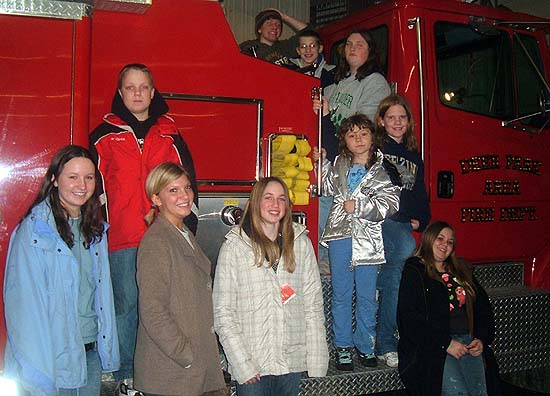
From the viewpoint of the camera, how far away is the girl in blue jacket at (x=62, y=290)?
2697mm

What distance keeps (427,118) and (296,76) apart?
3.63ft

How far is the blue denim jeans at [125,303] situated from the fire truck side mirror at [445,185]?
87.6 inches

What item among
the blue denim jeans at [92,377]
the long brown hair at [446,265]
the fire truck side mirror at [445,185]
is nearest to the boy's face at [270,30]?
the fire truck side mirror at [445,185]

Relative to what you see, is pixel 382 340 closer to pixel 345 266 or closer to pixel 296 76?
pixel 345 266

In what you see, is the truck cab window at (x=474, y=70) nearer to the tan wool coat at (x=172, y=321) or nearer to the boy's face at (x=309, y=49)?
the boy's face at (x=309, y=49)

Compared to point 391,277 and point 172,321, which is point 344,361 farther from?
point 172,321

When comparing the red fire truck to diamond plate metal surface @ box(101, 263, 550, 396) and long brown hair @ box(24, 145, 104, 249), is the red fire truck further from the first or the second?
long brown hair @ box(24, 145, 104, 249)

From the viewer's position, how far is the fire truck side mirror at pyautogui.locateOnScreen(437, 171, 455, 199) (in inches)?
180

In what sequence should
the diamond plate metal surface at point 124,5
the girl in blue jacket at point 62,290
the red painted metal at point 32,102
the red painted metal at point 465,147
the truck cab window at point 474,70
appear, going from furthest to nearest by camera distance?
the truck cab window at point 474,70 → the red painted metal at point 465,147 → the diamond plate metal surface at point 124,5 → the red painted metal at point 32,102 → the girl in blue jacket at point 62,290

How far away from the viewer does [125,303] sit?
3359mm

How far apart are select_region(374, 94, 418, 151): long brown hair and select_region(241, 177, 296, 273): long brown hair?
1.19 metres

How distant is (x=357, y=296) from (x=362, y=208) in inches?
21.2

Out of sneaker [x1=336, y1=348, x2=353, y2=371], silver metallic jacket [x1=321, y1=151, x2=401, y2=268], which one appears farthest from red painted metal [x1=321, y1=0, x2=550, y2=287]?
sneaker [x1=336, y1=348, x2=353, y2=371]

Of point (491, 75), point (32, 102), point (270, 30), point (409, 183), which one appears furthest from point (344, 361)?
point (270, 30)
